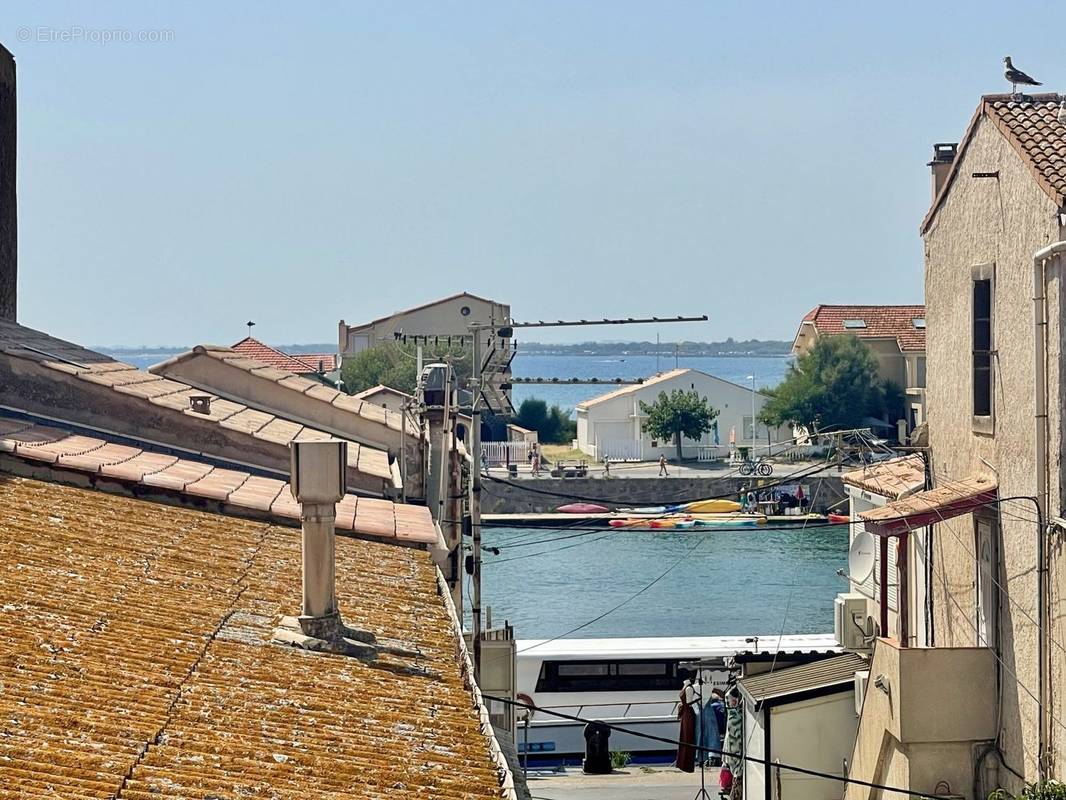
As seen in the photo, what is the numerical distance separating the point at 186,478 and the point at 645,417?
2667 inches

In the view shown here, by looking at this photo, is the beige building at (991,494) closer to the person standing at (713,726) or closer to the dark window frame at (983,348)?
the dark window frame at (983,348)

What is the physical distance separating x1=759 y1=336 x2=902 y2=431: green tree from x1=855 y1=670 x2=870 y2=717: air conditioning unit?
58061mm

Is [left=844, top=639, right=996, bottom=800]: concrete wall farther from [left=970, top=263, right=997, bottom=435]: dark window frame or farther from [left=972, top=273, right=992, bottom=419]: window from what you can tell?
[left=972, top=273, right=992, bottom=419]: window

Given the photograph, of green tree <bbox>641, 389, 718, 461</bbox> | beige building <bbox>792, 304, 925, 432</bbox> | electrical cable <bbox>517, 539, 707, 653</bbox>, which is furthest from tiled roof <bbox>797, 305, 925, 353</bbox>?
electrical cable <bbox>517, 539, 707, 653</bbox>

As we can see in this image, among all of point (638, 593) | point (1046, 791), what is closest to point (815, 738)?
point (1046, 791)

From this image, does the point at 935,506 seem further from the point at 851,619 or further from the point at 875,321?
the point at 875,321

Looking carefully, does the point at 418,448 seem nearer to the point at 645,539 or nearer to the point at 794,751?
the point at 794,751

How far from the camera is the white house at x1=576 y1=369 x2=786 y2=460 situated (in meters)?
80.6

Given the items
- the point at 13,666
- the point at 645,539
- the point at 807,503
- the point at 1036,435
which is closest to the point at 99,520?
the point at 13,666

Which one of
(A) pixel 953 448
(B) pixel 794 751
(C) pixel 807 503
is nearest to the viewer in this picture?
(A) pixel 953 448

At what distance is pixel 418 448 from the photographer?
1903 centimetres

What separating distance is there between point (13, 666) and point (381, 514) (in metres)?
7.48

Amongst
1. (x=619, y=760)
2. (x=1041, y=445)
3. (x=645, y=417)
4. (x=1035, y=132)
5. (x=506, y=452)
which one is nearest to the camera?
(x=1041, y=445)

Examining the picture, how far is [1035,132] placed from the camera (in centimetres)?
1330
